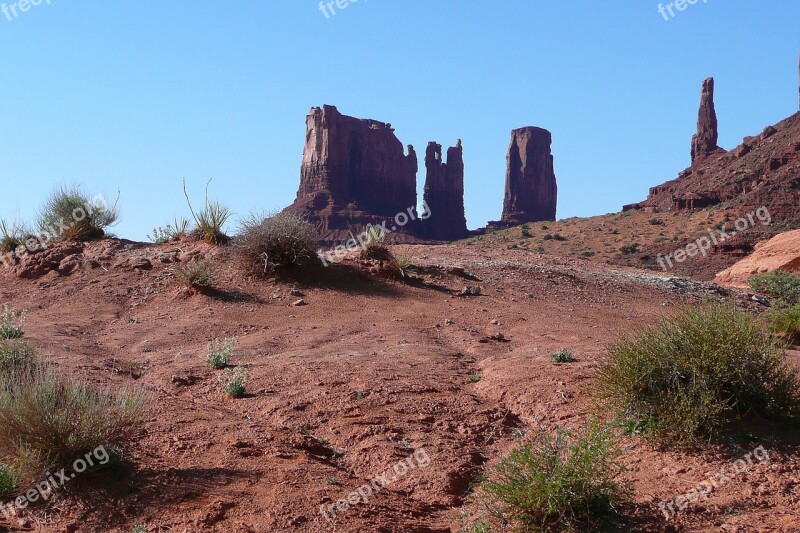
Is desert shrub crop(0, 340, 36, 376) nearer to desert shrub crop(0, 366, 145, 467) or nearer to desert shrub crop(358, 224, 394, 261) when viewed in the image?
desert shrub crop(0, 366, 145, 467)

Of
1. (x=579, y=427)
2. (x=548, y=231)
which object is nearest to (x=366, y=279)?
(x=579, y=427)

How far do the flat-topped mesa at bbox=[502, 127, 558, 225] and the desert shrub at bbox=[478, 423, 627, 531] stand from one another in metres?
96.9

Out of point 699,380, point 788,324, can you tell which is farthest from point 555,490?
point 788,324

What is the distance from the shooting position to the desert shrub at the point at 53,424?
560 centimetres

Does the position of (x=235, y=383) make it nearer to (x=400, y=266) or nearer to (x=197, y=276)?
(x=197, y=276)

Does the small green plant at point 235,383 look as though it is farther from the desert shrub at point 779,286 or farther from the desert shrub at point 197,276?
the desert shrub at point 779,286

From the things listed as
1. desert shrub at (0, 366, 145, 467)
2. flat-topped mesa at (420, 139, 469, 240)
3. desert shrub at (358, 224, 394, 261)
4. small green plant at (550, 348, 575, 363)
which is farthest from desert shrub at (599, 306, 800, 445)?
flat-topped mesa at (420, 139, 469, 240)

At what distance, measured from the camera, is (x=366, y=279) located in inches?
599

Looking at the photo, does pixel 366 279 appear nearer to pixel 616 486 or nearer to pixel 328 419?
pixel 328 419

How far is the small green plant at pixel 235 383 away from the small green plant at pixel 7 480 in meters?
2.69

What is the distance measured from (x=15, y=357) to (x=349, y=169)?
8545 centimetres

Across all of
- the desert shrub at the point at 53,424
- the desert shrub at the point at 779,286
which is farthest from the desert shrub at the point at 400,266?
the desert shrub at the point at 53,424

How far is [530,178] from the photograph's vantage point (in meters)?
103

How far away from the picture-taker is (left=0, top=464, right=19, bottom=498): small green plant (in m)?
5.34
